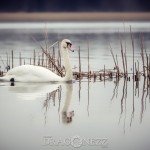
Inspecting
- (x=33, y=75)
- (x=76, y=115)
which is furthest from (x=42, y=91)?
(x=76, y=115)

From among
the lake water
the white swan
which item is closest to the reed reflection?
the lake water

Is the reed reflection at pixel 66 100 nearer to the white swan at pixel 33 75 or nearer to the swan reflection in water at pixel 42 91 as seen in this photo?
the swan reflection in water at pixel 42 91

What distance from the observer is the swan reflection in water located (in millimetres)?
4004

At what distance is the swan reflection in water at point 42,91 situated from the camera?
400 cm

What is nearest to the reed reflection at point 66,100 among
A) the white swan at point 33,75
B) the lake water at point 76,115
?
the lake water at point 76,115

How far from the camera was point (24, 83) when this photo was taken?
4891mm

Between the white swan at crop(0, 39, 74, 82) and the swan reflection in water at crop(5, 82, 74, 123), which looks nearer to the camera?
the swan reflection in water at crop(5, 82, 74, 123)

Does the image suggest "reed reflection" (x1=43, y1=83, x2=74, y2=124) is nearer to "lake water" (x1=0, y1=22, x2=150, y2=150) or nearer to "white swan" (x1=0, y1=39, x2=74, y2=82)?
"lake water" (x1=0, y1=22, x2=150, y2=150)

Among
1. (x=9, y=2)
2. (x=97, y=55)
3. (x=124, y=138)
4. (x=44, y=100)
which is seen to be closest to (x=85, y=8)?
(x=9, y=2)

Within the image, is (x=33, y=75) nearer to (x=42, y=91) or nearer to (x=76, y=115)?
(x=42, y=91)

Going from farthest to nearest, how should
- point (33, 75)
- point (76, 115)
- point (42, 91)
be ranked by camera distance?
point (33, 75)
point (42, 91)
point (76, 115)

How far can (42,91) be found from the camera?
4477 millimetres

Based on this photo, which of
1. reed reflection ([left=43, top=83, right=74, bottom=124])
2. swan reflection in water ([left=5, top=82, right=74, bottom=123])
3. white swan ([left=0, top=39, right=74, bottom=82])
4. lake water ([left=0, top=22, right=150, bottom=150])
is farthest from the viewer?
white swan ([left=0, top=39, right=74, bottom=82])

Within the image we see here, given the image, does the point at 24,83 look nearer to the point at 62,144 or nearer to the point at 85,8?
the point at 85,8
